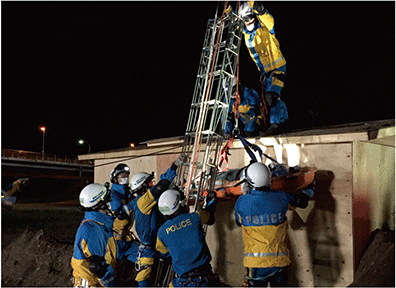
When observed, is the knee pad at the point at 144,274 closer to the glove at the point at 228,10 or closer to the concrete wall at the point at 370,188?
the concrete wall at the point at 370,188

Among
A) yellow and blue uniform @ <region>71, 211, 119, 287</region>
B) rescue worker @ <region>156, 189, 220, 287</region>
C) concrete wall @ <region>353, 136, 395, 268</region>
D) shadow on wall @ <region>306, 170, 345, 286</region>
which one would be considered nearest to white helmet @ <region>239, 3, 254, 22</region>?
concrete wall @ <region>353, 136, 395, 268</region>

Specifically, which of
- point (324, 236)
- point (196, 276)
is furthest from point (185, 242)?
point (324, 236)

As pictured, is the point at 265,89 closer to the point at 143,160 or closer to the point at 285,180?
the point at 285,180

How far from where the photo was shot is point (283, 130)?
6.72 metres

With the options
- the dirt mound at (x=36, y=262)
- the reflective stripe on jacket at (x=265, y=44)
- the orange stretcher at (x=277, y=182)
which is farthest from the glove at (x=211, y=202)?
the dirt mound at (x=36, y=262)

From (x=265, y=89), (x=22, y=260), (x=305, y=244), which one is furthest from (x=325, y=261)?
(x=22, y=260)

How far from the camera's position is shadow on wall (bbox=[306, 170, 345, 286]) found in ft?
16.8

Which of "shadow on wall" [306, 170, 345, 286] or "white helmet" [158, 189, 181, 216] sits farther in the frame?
"shadow on wall" [306, 170, 345, 286]

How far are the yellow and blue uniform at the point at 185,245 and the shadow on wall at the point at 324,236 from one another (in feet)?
7.11

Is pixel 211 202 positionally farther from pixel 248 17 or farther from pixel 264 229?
pixel 248 17

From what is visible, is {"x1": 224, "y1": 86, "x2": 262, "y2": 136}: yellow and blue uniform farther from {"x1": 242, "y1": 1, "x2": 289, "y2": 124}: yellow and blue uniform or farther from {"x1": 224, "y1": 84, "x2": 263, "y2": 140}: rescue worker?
{"x1": 242, "y1": 1, "x2": 289, "y2": 124}: yellow and blue uniform

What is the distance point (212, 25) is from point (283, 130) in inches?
104

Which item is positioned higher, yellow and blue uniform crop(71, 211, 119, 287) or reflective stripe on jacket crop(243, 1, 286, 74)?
reflective stripe on jacket crop(243, 1, 286, 74)

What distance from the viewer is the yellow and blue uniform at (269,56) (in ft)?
21.9
